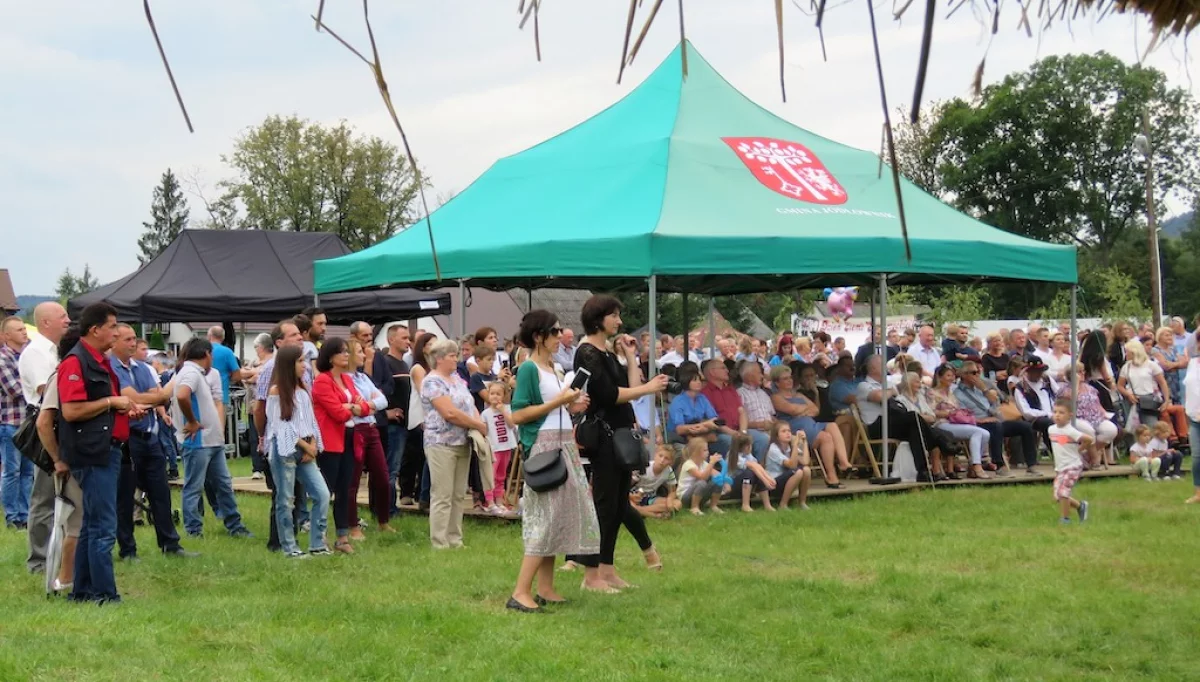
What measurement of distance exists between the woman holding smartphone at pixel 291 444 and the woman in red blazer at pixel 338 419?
0.09 metres

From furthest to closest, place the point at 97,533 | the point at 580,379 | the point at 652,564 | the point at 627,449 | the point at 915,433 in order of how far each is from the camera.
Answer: the point at 915,433 → the point at 652,564 → the point at 627,449 → the point at 580,379 → the point at 97,533

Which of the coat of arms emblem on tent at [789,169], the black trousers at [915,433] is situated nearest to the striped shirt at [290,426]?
the coat of arms emblem on tent at [789,169]

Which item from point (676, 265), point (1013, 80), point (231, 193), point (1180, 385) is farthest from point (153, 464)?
point (231, 193)

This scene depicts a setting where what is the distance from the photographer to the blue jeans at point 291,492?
8.66 m

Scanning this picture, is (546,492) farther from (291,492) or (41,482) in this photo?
(41,482)

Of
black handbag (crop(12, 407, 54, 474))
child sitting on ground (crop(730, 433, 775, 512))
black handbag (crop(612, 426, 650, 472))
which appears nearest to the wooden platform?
child sitting on ground (crop(730, 433, 775, 512))

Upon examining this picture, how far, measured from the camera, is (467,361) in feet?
38.8

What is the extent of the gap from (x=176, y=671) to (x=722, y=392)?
6.85 metres

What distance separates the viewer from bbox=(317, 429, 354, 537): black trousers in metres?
9.11

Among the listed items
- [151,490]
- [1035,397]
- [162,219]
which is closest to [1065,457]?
[1035,397]

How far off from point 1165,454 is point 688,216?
591 cm

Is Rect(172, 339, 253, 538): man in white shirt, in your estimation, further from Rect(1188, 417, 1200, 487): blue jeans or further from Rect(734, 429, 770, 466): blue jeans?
Rect(1188, 417, 1200, 487): blue jeans

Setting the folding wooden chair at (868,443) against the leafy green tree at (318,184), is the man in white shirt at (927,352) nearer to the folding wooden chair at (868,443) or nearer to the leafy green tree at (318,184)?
the folding wooden chair at (868,443)

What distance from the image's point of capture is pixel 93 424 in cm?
669
